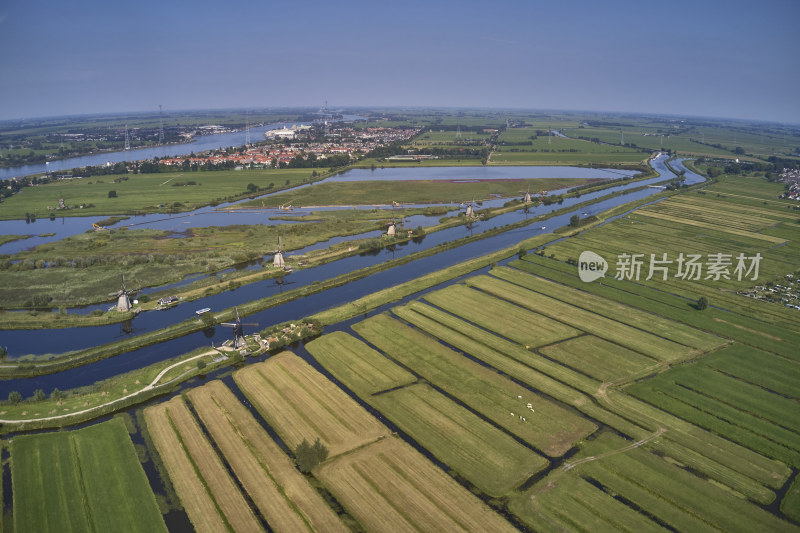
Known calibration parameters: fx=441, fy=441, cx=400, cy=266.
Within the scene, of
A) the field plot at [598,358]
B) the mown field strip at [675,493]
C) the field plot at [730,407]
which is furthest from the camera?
the field plot at [598,358]

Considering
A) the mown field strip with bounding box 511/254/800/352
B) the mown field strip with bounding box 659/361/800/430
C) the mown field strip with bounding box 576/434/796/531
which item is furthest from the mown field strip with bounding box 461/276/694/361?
the mown field strip with bounding box 576/434/796/531

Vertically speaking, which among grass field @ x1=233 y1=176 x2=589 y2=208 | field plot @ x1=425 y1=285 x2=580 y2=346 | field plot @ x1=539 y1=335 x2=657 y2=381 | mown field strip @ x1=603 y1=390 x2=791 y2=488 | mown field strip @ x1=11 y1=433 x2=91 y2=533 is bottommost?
mown field strip @ x1=11 y1=433 x2=91 y2=533

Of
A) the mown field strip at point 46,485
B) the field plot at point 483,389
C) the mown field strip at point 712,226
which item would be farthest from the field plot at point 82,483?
the mown field strip at point 712,226

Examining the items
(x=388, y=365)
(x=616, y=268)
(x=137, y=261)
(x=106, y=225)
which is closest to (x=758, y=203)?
(x=616, y=268)

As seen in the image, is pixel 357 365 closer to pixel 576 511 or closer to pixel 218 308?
pixel 218 308

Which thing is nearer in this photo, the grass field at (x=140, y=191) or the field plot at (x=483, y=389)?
the field plot at (x=483, y=389)

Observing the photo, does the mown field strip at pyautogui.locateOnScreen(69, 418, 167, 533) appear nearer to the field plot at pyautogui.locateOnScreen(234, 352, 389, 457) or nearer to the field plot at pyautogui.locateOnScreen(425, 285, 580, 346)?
the field plot at pyautogui.locateOnScreen(234, 352, 389, 457)

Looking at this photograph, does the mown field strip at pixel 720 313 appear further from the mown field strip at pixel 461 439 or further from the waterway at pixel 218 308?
the mown field strip at pixel 461 439
